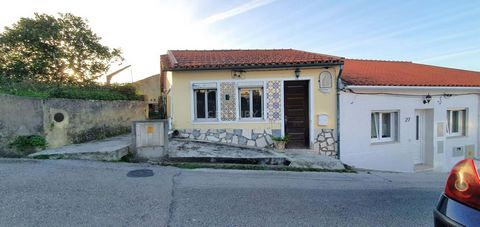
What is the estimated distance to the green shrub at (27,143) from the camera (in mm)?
6859

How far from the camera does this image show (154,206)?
386 centimetres

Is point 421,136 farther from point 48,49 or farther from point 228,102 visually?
point 48,49

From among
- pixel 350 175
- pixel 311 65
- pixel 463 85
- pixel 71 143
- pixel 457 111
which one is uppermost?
pixel 311 65

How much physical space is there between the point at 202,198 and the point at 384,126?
817 cm

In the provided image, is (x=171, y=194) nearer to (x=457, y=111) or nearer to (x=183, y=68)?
(x=183, y=68)

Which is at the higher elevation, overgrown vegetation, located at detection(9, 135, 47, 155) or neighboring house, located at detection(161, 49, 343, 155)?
neighboring house, located at detection(161, 49, 343, 155)

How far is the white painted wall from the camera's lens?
28.7 feet

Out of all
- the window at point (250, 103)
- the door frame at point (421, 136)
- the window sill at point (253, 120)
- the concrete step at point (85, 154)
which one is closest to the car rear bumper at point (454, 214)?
the concrete step at point (85, 154)

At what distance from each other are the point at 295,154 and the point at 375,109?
350cm

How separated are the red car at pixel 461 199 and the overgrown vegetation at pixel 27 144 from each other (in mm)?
8641

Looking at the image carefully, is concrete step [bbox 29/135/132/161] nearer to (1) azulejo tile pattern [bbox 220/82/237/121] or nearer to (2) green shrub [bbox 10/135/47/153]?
(2) green shrub [bbox 10/135/47/153]

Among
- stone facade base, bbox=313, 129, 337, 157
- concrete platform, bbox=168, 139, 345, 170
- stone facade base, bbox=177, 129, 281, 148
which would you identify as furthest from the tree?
stone facade base, bbox=313, 129, 337, 157

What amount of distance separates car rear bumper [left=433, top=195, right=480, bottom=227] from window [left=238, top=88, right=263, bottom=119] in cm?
710

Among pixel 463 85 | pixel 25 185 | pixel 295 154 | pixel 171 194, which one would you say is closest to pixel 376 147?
pixel 295 154
